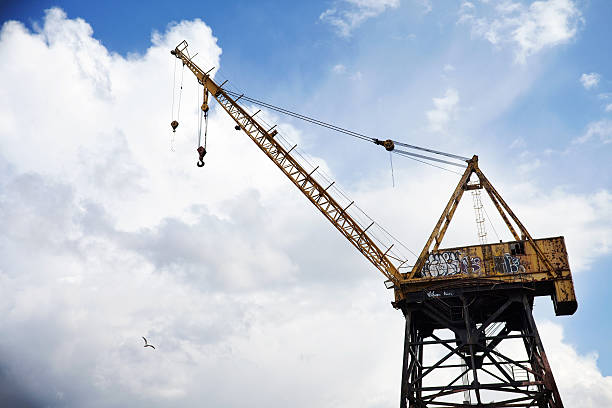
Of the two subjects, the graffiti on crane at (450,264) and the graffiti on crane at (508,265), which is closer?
the graffiti on crane at (508,265)

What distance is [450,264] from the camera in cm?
5200

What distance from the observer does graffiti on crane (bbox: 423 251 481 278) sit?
168 feet

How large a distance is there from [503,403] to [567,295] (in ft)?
35.0

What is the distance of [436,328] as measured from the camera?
2210 inches

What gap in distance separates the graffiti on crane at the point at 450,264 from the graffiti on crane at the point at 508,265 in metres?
1.55

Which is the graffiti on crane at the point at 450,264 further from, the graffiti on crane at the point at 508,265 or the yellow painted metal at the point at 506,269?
the graffiti on crane at the point at 508,265

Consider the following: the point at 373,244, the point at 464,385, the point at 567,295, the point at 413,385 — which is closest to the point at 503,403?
the point at 464,385

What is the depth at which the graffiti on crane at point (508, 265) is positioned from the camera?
50.3 meters

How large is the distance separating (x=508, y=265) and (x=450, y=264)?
4.76 m

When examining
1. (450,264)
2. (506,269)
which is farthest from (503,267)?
(450,264)

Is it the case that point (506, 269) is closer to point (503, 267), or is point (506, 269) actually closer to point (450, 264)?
point (503, 267)

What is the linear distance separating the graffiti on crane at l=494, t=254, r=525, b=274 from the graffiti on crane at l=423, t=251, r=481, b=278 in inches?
61.2

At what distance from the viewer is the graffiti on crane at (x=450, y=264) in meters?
51.2

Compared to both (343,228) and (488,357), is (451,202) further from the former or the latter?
(488,357)
